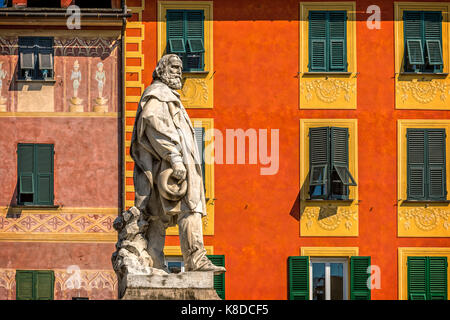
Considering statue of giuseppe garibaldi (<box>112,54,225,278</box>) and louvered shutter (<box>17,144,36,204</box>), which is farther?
louvered shutter (<box>17,144,36,204</box>)

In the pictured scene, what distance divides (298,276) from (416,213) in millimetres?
3271

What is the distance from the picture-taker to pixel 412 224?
116 ft

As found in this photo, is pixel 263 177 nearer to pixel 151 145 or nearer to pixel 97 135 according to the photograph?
pixel 97 135

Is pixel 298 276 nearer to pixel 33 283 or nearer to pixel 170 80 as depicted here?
pixel 33 283

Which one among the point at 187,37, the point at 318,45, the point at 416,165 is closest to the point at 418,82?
the point at 416,165

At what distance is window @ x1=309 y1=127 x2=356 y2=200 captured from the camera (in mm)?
34844

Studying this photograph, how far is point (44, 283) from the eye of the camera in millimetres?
34656

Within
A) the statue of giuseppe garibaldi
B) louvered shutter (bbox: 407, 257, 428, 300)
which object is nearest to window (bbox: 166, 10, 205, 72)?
louvered shutter (bbox: 407, 257, 428, 300)

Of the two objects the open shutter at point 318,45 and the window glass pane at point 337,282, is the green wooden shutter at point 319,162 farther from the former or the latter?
the window glass pane at point 337,282

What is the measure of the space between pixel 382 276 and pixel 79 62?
905 cm

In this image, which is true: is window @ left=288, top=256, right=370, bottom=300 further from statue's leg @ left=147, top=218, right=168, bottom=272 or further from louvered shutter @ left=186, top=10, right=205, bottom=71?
statue's leg @ left=147, top=218, right=168, bottom=272

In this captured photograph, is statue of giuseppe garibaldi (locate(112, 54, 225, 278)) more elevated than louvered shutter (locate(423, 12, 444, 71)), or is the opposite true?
louvered shutter (locate(423, 12, 444, 71))

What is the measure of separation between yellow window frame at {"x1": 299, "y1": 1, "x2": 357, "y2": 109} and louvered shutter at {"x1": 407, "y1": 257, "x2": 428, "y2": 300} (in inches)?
161

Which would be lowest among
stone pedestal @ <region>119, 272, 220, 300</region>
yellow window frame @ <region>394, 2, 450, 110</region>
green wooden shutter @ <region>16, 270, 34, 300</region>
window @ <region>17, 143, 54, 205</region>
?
→ green wooden shutter @ <region>16, 270, 34, 300</region>
